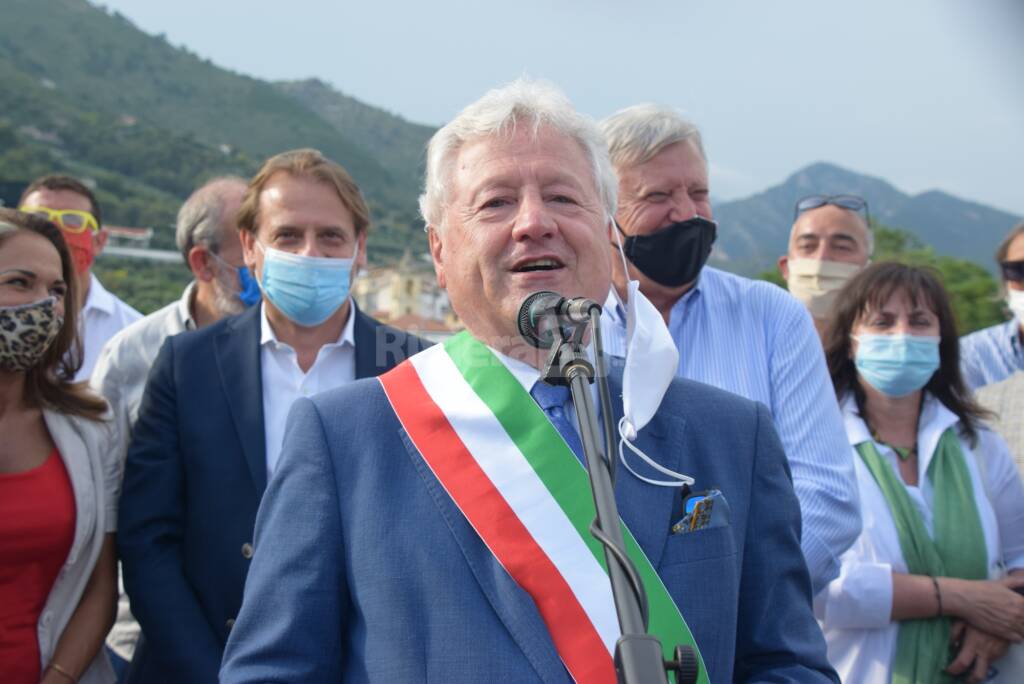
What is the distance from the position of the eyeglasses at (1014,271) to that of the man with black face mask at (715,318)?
8.69ft

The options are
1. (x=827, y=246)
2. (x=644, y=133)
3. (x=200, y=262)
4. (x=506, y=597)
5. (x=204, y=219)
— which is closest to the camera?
(x=506, y=597)

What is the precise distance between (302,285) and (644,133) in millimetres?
1586

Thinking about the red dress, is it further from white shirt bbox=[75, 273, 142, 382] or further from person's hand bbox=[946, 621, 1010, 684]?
person's hand bbox=[946, 621, 1010, 684]

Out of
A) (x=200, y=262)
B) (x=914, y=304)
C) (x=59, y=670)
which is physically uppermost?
(x=914, y=304)

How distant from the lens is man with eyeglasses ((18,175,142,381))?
5.76m

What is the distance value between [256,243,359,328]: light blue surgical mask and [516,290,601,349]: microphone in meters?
2.25

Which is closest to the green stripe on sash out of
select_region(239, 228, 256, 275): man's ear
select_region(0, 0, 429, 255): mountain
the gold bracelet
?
the gold bracelet

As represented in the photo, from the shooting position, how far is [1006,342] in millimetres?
5551

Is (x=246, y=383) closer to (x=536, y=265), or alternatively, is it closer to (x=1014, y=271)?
(x=536, y=265)

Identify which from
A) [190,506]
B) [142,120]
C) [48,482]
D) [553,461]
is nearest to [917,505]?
[553,461]

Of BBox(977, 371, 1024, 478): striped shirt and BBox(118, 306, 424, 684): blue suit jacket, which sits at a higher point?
BBox(977, 371, 1024, 478): striped shirt

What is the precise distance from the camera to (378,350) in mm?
4102

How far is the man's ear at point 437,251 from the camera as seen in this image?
2.65 metres

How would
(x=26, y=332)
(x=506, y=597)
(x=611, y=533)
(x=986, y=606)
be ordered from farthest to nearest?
(x=986, y=606), (x=26, y=332), (x=506, y=597), (x=611, y=533)
